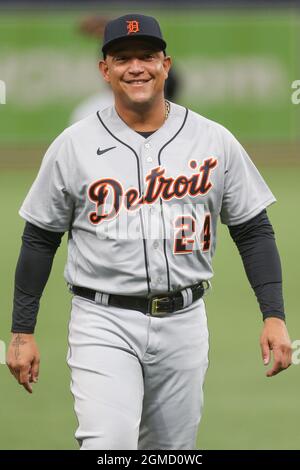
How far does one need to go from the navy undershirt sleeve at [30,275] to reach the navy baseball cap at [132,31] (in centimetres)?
77

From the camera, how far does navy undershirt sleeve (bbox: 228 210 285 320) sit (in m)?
4.24

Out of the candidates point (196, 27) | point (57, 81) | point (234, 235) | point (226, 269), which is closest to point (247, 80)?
point (196, 27)

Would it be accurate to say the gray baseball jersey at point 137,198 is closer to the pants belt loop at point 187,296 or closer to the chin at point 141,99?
the pants belt loop at point 187,296

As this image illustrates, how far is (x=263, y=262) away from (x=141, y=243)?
529mm

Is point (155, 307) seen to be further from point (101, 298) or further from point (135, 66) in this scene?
point (135, 66)

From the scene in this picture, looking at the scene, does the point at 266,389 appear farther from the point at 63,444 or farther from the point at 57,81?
the point at 57,81

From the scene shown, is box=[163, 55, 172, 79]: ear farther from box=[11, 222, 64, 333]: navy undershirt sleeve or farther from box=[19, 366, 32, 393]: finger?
box=[19, 366, 32, 393]: finger

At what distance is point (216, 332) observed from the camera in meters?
8.42

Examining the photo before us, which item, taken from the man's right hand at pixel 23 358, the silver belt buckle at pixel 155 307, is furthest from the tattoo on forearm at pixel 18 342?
the silver belt buckle at pixel 155 307

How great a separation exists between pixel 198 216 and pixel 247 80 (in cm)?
1782

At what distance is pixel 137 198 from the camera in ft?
13.5

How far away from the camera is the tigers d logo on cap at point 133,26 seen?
13.4ft

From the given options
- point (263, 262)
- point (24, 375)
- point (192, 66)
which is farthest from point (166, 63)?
point (192, 66)

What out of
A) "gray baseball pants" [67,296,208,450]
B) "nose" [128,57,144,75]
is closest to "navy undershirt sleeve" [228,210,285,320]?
"gray baseball pants" [67,296,208,450]
